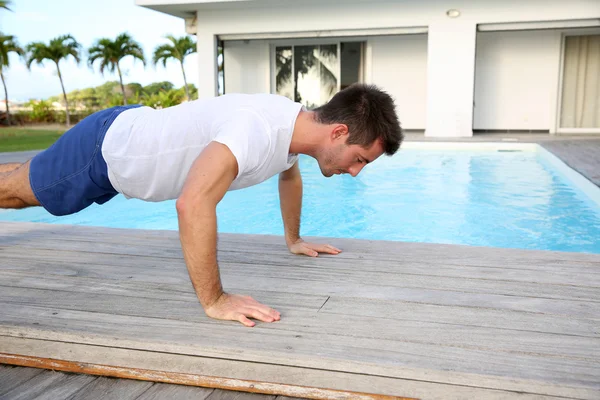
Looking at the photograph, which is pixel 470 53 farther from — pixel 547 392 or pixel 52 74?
pixel 52 74

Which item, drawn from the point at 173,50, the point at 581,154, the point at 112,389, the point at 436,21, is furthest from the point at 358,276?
the point at 173,50

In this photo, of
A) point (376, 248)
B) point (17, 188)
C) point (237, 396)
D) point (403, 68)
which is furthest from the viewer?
point (403, 68)

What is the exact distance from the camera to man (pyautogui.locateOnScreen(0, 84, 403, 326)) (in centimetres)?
162

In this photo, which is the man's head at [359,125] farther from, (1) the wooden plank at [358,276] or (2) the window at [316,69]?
(2) the window at [316,69]

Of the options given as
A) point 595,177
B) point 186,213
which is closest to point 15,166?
point 186,213

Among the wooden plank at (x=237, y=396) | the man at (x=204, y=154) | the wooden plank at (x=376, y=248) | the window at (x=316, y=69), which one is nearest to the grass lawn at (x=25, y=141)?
the window at (x=316, y=69)

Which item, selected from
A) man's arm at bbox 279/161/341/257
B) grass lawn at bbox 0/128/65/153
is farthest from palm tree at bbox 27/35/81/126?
man's arm at bbox 279/161/341/257

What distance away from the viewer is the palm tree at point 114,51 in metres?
21.6

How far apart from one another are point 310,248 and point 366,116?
0.86 meters

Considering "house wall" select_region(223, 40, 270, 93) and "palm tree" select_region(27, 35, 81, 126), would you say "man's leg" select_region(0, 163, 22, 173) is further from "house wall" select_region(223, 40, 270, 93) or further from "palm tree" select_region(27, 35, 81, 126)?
"palm tree" select_region(27, 35, 81, 126)

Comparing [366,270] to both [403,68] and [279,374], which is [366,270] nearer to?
[279,374]

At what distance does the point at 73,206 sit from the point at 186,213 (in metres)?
0.88

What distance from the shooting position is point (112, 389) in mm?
1502

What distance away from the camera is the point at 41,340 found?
5.42ft
